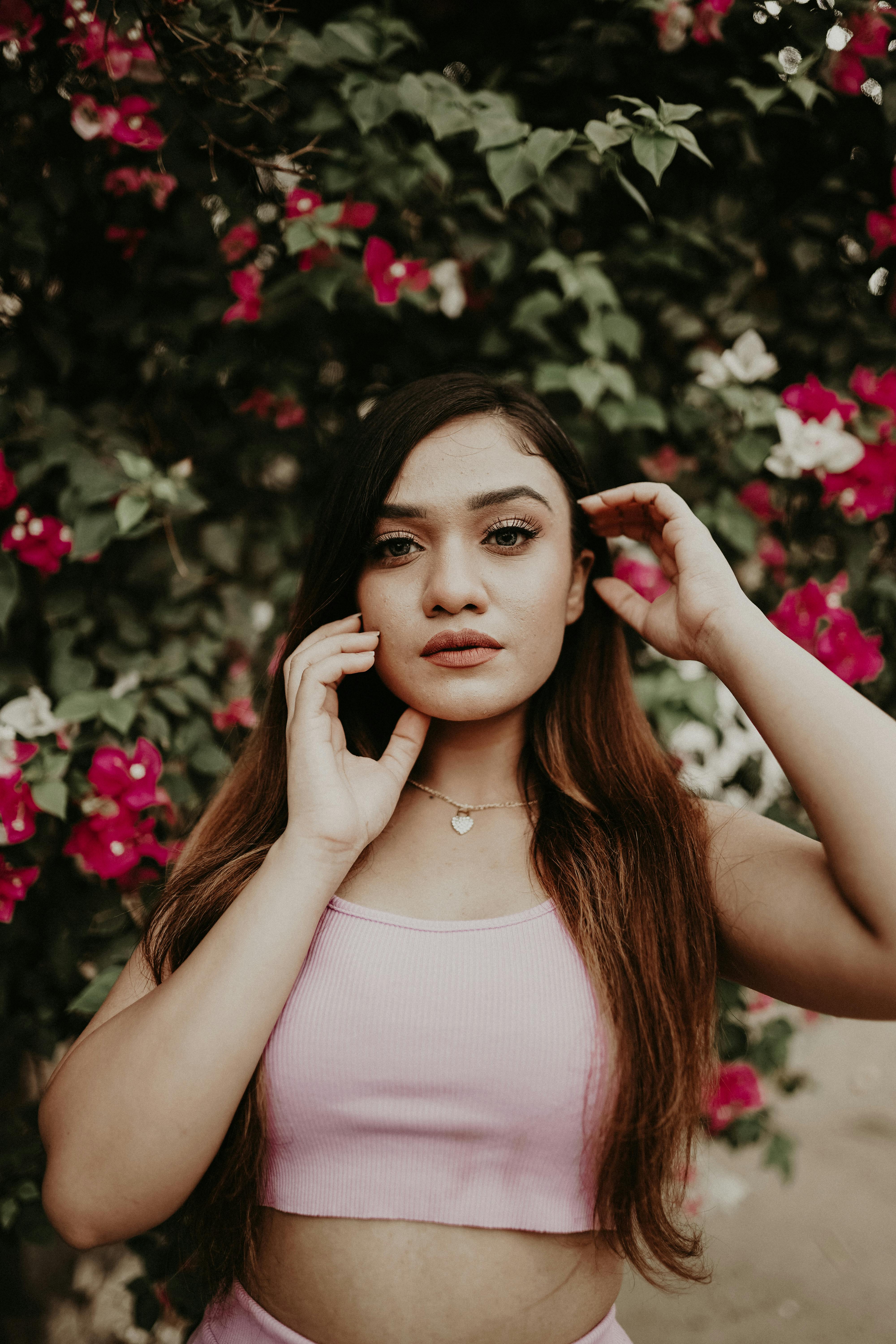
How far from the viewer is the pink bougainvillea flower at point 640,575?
6.03ft

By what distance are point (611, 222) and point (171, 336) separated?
98 centimetres

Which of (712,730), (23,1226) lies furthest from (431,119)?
(23,1226)

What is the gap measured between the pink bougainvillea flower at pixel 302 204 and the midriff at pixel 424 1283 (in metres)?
1.65

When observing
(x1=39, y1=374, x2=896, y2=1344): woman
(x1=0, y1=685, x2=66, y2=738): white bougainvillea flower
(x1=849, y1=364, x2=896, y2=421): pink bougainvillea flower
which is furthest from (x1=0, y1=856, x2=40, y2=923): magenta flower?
(x1=849, y1=364, x2=896, y2=421): pink bougainvillea flower

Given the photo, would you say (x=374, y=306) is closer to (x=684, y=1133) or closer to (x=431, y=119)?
(x=431, y=119)

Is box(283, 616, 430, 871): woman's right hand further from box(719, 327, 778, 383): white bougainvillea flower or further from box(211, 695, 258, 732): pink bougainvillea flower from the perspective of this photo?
box(719, 327, 778, 383): white bougainvillea flower

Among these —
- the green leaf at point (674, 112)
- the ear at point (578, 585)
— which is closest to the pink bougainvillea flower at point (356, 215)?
the green leaf at point (674, 112)

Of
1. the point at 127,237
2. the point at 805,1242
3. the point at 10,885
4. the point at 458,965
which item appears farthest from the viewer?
the point at 805,1242

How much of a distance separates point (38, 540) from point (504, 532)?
0.87m

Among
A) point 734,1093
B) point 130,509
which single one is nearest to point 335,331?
point 130,509

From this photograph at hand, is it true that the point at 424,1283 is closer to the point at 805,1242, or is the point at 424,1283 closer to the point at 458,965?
the point at 458,965

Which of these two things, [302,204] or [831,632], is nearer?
[302,204]

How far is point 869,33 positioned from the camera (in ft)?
5.36

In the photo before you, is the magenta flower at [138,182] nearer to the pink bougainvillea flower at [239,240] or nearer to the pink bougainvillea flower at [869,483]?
the pink bougainvillea flower at [239,240]
